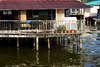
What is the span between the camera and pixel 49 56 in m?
19.4

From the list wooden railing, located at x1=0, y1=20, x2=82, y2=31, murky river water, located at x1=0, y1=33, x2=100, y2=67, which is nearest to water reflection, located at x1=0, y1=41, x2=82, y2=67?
murky river water, located at x1=0, y1=33, x2=100, y2=67

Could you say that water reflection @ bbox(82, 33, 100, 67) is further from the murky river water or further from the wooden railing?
the wooden railing

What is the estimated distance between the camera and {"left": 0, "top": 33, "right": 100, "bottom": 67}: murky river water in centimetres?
1731

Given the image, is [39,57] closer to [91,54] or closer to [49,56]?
[49,56]

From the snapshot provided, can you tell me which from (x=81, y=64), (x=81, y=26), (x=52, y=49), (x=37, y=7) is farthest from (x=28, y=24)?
(x=81, y=64)

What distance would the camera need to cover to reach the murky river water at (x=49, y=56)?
17.3m

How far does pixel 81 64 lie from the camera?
56.3 ft

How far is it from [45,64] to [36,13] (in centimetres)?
737

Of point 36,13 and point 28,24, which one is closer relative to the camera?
point 28,24

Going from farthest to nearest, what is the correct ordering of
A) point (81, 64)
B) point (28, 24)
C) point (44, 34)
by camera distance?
point (28, 24), point (44, 34), point (81, 64)

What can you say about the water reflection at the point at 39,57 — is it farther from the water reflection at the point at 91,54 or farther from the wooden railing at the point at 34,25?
the wooden railing at the point at 34,25

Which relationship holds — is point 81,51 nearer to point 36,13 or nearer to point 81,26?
point 81,26

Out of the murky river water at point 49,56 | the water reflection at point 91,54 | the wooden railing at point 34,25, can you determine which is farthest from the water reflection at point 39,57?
the wooden railing at point 34,25

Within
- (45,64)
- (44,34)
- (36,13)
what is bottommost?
(45,64)
